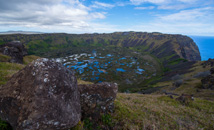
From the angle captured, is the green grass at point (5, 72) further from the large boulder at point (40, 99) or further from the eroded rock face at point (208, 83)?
the eroded rock face at point (208, 83)

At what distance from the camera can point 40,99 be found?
6.08 meters

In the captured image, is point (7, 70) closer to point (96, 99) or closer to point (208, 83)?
point (96, 99)

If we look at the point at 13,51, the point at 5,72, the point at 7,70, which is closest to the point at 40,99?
the point at 5,72

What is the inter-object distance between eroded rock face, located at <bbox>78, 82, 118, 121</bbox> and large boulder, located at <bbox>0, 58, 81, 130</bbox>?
2.04m

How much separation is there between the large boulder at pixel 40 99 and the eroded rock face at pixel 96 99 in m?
2.04

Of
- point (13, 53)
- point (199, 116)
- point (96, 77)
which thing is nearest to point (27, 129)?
point (199, 116)

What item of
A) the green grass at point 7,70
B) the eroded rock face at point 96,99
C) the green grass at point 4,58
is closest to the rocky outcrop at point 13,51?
the green grass at point 4,58

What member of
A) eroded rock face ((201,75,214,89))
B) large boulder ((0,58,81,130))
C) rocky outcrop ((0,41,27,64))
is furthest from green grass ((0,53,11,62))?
eroded rock face ((201,75,214,89))

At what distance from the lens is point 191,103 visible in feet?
62.1

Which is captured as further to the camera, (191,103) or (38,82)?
(191,103)

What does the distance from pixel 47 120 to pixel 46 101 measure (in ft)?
3.31

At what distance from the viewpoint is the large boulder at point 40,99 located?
577cm

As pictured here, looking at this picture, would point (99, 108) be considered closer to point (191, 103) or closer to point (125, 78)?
point (191, 103)

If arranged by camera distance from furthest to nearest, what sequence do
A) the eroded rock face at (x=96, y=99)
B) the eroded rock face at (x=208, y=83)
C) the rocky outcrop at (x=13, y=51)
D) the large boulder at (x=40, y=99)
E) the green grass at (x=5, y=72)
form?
1. the eroded rock face at (x=208, y=83)
2. the rocky outcrop at (x=13, y=51)
3. the green grass at (x=5, y=72)
4. the eroded rock face at (x=96, y=99)
5. the large boulder at (x=40, y=99)
